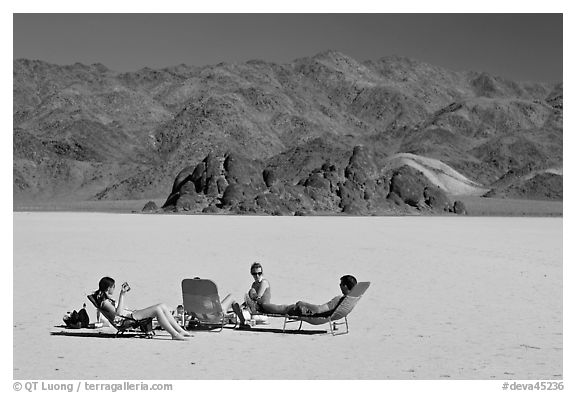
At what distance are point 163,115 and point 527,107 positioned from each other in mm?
67046

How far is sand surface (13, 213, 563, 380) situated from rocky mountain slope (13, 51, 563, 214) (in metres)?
40.6

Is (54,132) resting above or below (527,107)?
below

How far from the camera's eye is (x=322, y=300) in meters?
13.7

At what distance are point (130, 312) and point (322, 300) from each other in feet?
13.9

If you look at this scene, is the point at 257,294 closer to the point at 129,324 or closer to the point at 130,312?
the point at 130,312

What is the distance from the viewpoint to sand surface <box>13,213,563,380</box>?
28.1 feet

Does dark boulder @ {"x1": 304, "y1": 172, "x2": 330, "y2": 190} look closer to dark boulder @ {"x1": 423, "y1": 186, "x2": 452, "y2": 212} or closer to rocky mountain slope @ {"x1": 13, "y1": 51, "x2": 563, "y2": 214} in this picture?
rocky mountain slope @ {"x1": 13, "y1": 51, "x2": 563, "y2": 214}

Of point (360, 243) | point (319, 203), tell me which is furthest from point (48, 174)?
point (360, 243)

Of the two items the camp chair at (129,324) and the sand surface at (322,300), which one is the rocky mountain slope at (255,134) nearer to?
the sand surface at (322,300)

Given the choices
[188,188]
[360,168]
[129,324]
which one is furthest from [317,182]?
[129,324]

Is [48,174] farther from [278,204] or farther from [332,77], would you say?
[332,77]

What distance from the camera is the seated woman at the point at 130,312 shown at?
32.8ft

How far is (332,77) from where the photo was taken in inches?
7672

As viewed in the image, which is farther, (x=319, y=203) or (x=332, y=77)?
(x=332, y=77)
